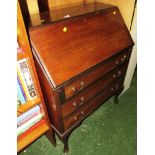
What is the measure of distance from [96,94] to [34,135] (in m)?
0.67

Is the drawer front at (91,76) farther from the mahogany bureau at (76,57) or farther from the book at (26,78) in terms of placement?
the book at (26,78)

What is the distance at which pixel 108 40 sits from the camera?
4.56 ft

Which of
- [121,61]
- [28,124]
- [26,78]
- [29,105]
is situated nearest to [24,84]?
[26,78]

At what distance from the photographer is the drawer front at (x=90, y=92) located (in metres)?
1.22

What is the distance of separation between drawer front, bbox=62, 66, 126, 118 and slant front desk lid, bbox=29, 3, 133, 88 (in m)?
0.22

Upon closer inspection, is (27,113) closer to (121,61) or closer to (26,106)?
(26,106)

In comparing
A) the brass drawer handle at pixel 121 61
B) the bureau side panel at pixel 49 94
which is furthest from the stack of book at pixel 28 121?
the brass drawer handle at pixel 121 61

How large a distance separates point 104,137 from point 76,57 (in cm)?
99

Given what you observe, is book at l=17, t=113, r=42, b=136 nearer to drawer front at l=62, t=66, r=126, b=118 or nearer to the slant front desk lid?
drawer front at l=62, t=66, r=126, b=118

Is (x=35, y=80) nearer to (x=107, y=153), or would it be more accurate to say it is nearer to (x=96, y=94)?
Answer: (x=96, y=94)

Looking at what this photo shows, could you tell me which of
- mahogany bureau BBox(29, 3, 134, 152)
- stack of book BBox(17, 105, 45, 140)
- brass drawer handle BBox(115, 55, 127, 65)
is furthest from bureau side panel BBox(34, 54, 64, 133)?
brass drawer handle BBox(115, 55, 127, 65)

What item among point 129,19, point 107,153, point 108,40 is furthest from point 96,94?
point 129,19

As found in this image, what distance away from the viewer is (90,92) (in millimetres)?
1376
